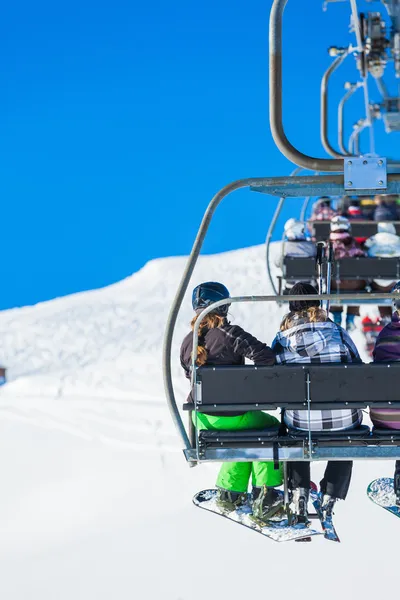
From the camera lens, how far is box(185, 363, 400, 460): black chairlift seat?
188 inches

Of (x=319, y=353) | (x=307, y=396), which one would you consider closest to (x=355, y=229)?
(x=319, y=353)

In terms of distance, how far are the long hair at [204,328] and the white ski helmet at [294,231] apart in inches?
212

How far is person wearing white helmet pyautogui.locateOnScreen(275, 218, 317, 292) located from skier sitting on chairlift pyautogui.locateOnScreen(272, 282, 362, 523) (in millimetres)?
5148

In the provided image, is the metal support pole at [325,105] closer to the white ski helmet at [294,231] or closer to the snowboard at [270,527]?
the white ski helmet at [294,231]

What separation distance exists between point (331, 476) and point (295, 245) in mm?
5353

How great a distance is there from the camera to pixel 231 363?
5.10 metres

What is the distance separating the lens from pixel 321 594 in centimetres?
496

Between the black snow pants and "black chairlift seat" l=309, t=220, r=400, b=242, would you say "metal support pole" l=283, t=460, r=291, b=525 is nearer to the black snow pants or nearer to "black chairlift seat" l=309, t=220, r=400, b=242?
the black snow pants

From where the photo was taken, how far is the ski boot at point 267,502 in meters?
5.31

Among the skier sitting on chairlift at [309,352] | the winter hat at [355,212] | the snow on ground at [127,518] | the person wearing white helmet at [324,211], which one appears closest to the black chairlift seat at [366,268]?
the snow on ground at [127,518]

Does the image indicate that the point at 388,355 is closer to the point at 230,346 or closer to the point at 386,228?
the point at 230,346

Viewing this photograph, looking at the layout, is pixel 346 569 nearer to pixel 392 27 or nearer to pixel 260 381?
pixel 260 381

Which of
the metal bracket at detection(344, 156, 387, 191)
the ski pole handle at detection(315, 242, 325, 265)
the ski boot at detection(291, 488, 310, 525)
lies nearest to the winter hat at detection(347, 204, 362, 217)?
the ski pole handle at detection(315, 242, 325, 265)

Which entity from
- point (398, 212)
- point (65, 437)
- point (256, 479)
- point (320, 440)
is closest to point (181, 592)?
point (256, 479)
